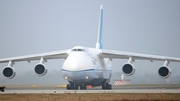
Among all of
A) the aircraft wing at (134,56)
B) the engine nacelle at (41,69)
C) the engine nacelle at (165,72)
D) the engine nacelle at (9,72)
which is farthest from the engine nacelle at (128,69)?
the engine nacelle at (9,72)

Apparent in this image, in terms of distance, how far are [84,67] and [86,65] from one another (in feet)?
0.82

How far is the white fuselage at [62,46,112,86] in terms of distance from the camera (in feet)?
109

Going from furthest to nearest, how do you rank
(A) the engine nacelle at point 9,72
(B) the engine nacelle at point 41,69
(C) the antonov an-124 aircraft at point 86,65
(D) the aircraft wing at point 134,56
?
1. (A) the engine nacelle at point 9,72
2. (B) the engine nacelle at point 41,69
3. (D) the aircraft wing at point 134,56
4. (C) the antonov an-124 aircraft at point 86,65

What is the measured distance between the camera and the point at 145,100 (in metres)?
20.8

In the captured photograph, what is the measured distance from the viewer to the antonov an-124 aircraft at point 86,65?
1318 inches

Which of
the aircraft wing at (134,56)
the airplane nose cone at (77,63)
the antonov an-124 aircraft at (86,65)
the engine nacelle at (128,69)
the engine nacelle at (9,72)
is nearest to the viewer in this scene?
the airplane nose cone at (77,63)

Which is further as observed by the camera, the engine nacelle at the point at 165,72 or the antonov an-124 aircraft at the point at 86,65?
the engine nacelle at the point at 165,72

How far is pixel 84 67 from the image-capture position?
3362 centimetres

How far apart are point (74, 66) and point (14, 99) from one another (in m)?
11.1

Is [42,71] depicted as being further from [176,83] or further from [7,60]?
[176,83]

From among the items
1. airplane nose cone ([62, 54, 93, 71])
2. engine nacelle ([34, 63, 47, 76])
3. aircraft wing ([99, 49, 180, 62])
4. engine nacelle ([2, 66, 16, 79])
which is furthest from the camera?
engine nacelle ([2, 66, 16, 79])

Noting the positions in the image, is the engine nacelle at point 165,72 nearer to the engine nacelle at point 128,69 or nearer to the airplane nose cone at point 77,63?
the engine nacelle at point 128,69

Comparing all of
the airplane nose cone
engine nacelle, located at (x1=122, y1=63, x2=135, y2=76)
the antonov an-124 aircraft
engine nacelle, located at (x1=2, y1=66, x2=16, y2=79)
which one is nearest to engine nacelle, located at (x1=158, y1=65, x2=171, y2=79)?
the antonov an-124 aircraft

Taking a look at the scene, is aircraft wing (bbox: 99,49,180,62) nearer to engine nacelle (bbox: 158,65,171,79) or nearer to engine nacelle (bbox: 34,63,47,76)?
engine nacelle (bbox: 158,65,171,79)
